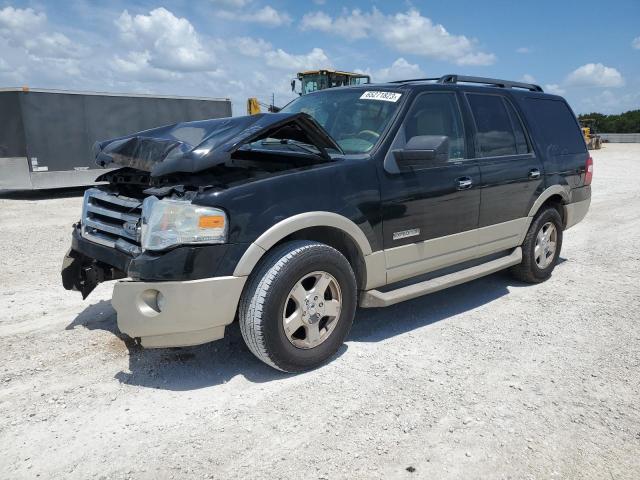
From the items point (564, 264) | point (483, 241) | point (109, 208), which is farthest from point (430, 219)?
point (564, 264)

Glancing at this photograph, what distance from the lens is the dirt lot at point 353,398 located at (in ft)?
8.31

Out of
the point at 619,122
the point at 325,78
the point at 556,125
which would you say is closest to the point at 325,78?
the point at 325,78

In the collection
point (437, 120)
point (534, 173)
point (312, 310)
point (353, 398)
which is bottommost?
point (353, 398)

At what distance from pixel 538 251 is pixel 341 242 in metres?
2.78

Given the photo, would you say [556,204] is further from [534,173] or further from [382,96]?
[382,96]

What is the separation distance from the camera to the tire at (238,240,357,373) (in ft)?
10.2

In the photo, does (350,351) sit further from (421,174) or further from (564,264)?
(564,264)

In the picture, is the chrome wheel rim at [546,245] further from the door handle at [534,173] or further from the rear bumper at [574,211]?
the door handle at [534,173]

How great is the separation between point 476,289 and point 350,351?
7.08 feet

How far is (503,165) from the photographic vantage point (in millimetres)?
4707

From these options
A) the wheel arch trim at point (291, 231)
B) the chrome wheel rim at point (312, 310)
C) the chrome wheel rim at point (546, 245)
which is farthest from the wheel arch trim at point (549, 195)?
the chrome wheel rim at point (312, 310)

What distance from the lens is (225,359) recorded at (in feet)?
11.9

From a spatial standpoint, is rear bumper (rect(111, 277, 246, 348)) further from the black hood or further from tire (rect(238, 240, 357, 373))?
the black hood

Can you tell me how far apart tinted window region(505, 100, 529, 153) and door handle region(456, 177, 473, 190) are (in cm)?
100
